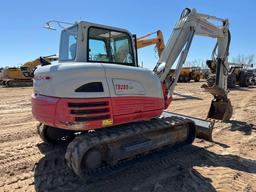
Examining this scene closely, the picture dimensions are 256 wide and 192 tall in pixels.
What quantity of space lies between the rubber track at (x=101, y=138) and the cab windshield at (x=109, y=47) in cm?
129

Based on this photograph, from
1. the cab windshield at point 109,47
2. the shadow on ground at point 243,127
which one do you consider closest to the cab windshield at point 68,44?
the cab windshield at point 109,47

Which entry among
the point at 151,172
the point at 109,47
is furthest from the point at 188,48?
the point at 151,172

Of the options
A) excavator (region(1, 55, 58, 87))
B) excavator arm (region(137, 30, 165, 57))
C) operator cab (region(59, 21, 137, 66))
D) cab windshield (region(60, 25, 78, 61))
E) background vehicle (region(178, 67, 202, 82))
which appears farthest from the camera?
background vehicle (region(178, 67, 202, 82))

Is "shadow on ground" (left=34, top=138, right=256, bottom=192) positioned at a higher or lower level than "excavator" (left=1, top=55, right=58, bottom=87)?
lower

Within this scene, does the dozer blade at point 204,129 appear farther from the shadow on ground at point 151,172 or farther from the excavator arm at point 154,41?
the excavator arm at point 154,41

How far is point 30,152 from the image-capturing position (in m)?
5.25

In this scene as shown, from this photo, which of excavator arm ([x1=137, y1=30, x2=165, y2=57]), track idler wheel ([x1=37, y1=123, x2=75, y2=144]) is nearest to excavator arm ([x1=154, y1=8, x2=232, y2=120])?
track idler wheel ([x1=37, y1=123, x2=75, y2=144])

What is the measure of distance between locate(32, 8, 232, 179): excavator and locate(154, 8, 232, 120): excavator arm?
17 cm

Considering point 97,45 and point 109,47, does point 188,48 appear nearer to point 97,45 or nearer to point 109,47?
point 109,47

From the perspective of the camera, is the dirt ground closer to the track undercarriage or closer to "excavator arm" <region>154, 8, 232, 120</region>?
the track undercarriage

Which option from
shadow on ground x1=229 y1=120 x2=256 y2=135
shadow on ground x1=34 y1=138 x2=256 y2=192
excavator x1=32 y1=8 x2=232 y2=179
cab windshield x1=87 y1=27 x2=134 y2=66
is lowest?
shadow on ground x1=34 y1=138 x2=256 y2=192

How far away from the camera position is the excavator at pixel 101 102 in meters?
3.71

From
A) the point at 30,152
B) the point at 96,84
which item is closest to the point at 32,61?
the point at 30,152

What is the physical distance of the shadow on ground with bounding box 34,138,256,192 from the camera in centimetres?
384
